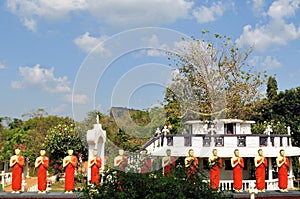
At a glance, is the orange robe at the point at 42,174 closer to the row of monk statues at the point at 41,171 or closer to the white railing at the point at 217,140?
the row of monk statues at the point at 41,171

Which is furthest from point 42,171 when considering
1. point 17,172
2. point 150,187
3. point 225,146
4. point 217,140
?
point 225,146

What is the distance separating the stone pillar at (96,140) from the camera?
11266 millimetres


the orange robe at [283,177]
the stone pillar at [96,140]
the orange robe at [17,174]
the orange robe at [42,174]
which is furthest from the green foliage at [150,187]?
the stone pillar at [96,140]

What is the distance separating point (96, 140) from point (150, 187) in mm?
5994

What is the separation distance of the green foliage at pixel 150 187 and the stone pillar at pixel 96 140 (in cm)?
507

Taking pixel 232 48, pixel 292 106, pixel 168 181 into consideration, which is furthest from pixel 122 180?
pixel 292 106

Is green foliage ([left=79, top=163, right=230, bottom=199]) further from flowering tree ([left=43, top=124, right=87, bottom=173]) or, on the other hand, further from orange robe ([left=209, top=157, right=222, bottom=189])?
flowering tree ([left=43, top=124, right=87, bottom=173])

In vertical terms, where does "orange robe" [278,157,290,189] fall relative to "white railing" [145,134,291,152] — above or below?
below

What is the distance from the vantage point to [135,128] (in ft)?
30.3

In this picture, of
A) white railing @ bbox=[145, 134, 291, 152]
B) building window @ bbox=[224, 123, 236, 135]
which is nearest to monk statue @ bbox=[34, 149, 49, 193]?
white railing @ bbox=[145, 134, 291, 152]

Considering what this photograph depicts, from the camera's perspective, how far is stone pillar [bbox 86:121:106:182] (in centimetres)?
1127

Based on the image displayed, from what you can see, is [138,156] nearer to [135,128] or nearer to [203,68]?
[135,128]

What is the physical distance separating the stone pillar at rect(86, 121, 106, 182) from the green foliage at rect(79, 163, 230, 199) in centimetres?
507

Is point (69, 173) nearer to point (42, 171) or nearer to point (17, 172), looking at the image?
point (42, 171)
